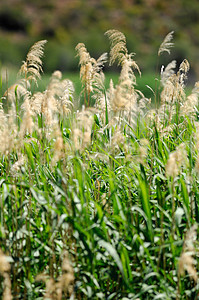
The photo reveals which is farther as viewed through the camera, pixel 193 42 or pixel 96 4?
pixel 96 4

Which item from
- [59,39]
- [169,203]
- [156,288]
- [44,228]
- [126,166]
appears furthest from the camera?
[59,39]

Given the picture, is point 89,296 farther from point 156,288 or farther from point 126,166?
point 126,166

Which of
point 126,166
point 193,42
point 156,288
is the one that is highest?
point 193,42

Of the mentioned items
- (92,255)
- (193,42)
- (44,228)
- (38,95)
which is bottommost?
(92,255)

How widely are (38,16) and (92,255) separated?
159 feet

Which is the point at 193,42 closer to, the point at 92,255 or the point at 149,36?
the point at 149,36

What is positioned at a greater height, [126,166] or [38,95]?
[38,95]

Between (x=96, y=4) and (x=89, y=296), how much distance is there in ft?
169

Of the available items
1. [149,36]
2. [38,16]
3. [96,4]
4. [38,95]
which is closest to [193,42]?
[149,36]

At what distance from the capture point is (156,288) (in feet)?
8.62

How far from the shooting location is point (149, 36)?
45.6 metres

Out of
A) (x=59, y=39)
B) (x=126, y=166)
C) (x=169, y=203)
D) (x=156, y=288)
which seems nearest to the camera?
(x=156, y=288)

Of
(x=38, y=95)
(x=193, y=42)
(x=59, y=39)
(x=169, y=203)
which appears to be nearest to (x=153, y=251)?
(x=169, y=203)

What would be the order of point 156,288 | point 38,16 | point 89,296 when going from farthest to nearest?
point 38,16, point 156,288, point 89,296
